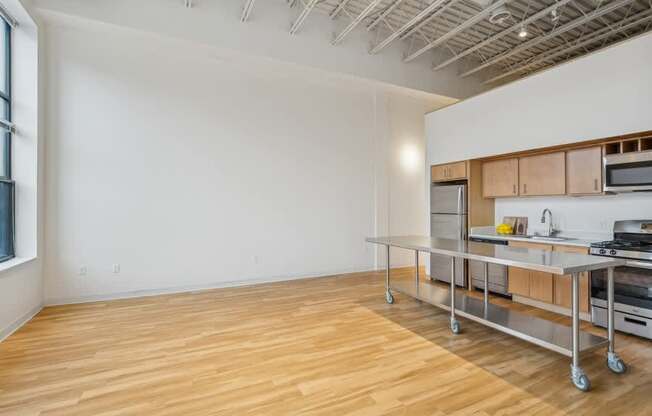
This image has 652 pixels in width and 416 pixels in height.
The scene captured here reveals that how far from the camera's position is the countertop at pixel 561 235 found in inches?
143

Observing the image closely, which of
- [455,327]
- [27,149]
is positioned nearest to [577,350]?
[455,327]

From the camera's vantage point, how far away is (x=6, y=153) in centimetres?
365

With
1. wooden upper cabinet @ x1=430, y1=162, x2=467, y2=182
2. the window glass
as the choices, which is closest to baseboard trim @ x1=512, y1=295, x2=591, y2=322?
wooden upper cabinet @ x1=430, y1=162, x2=467, y2=182

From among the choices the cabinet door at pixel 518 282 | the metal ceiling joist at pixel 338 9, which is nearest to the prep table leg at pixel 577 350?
the cabinet door at pixel 518 282

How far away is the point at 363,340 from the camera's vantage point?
3035mm

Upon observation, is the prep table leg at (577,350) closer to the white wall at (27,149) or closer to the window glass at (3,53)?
the white wall at (27,149)

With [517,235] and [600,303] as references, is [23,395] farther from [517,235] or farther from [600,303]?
[517,235]

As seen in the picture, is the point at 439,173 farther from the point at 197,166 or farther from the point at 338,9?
the point at 197,166

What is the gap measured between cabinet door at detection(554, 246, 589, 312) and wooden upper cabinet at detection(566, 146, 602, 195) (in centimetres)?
71

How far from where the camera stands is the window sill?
10.4 ft

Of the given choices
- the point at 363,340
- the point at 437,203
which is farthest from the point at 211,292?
the point at 437,203

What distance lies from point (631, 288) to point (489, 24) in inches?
169

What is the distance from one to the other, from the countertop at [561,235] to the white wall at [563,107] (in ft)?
3.87

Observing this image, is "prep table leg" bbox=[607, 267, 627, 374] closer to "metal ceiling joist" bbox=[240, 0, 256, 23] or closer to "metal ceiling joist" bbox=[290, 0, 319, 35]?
"metal ceiling joist" bbox=[290, 0, 319, 35]
